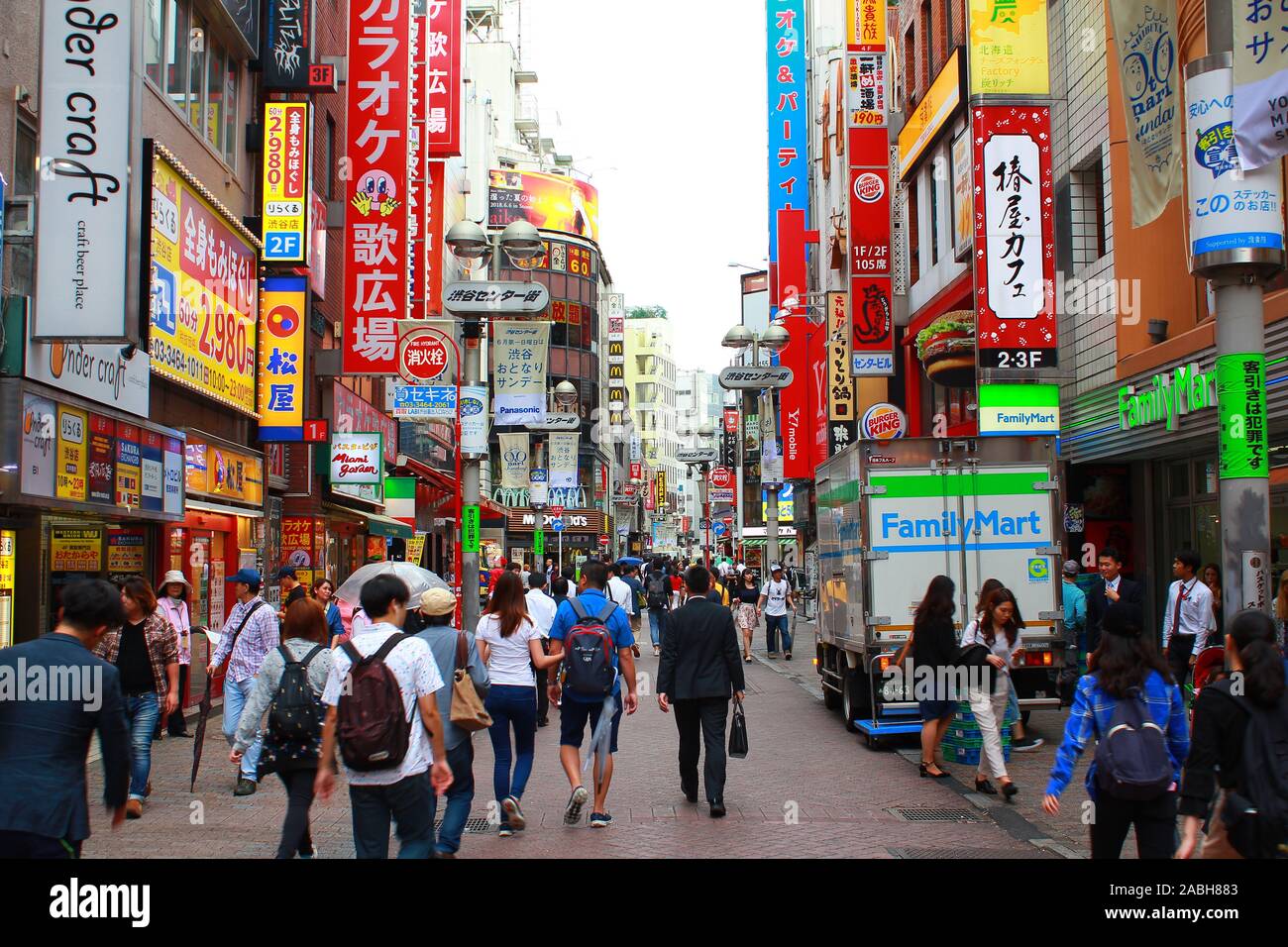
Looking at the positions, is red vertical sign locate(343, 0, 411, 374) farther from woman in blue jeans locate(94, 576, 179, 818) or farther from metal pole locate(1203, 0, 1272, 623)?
metal pole locate(1203, 0, 1272, 623)

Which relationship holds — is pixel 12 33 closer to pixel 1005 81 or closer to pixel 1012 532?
pixel 1012 532

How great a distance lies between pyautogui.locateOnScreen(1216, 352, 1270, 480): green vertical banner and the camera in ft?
26.8

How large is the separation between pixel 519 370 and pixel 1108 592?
41.6 feet

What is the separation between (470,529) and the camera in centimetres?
1700

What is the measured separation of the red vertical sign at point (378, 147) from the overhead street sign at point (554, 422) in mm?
2985

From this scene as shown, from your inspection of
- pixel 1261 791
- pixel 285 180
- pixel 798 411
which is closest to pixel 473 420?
pixel 285 180

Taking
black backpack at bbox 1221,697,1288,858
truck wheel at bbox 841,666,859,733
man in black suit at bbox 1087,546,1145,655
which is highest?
man in black suit at bbox 1087,546,1145,655

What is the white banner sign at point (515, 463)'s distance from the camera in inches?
1666

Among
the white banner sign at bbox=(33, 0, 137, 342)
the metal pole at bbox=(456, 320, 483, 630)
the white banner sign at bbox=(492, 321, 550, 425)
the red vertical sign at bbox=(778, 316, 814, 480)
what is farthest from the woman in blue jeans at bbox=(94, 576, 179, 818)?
the red vertical sign at bbox=(778, 316, 814, 480)

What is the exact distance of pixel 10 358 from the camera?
11.6 m

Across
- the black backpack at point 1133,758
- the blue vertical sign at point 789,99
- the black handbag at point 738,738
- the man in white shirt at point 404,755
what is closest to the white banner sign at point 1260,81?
the black backpack at point 1133,758

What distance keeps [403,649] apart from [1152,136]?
7.54 meters

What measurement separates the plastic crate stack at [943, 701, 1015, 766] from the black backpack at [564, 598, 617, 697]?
3444 mm

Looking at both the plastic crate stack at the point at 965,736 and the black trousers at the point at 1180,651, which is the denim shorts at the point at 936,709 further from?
the black trousers at the point at 1180,651
